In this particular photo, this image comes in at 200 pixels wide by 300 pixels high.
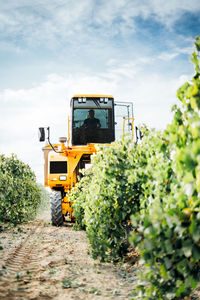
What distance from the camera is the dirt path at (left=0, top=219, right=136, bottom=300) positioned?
344 centimetres

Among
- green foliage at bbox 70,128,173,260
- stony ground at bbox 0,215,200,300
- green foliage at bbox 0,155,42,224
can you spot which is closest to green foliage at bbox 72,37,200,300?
green foliage at bbox 70,128,173,260

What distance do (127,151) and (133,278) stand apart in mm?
1870

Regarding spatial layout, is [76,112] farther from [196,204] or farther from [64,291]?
[196,204]

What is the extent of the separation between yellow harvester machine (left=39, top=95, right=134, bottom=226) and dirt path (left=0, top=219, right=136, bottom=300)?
3.40 m

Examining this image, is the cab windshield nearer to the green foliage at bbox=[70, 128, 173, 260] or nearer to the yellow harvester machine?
Answer: the yellow harvester machine

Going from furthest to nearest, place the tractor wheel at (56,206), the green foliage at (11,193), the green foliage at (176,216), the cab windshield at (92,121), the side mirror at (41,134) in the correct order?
the cab windshield at (92,121) < the green foliage at (11,193) < the tractor wheel at (56,206) < the side mirror at (41,134) < the green foliage at (176,216)

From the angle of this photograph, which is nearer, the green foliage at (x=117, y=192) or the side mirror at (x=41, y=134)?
the green foliage at (x=117, y=192)

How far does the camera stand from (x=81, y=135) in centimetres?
1025

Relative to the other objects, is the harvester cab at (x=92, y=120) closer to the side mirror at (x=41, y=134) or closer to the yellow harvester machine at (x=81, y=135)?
the yellow harvester machine at (x=81, y=135)

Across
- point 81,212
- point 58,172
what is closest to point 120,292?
point 81,212

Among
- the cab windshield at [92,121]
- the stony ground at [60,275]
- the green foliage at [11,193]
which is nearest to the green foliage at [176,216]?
the stony ground at [60,275]

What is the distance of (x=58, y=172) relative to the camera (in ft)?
32.0

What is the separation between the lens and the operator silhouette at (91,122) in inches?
405

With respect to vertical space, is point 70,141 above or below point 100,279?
above
